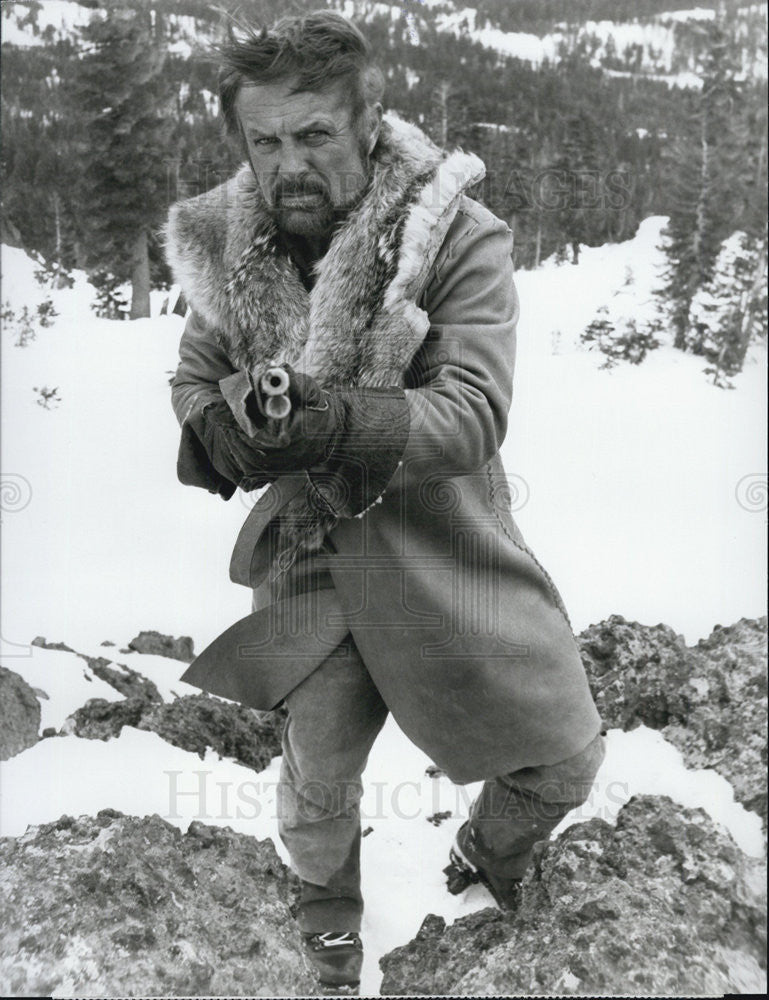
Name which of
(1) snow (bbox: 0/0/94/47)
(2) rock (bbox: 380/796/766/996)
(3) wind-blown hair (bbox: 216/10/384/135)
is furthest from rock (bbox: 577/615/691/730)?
(1) snow (bbox: 0/0/94/47)

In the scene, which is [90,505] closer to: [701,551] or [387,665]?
[387,665]

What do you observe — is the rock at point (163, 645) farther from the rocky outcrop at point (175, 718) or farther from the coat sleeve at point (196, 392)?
the coat sleeve at point (196, 392)

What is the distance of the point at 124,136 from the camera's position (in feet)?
6.02

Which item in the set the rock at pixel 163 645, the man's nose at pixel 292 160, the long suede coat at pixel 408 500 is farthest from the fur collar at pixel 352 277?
the rock at pixel 163 645

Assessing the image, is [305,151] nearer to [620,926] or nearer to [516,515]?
[516,515]

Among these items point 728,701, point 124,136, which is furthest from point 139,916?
point 124,136

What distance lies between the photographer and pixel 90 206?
1885mm

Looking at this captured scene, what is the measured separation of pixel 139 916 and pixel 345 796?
418 mm

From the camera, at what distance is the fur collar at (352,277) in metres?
1.39

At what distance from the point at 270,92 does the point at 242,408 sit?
558 millimetres

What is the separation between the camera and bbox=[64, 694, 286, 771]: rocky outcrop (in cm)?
195

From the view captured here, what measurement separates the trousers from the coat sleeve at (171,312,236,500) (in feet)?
1.28

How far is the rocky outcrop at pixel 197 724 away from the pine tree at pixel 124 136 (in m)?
0.86

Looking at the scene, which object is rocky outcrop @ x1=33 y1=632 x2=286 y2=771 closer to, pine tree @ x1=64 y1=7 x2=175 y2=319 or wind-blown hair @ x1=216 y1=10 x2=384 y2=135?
pine tree @ x1=64 y1=7 x2=175 y2=319
